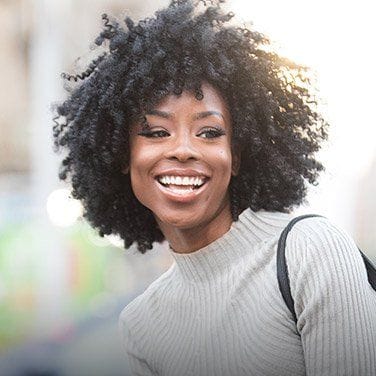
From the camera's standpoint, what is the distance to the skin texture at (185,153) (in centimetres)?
316

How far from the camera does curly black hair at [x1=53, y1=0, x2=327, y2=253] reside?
10.9 feet

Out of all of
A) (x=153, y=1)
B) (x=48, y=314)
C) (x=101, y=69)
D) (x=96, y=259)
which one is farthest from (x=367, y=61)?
(x=101, y=69)

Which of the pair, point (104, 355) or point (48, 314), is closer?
point (104, 355)

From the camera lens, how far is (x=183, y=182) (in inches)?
124

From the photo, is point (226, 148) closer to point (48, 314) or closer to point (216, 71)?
point (216, 71)

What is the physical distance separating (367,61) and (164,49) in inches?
293

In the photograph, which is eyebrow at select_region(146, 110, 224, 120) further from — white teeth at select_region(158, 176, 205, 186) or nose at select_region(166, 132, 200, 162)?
white teeth at select_region(158, 176, 205, 186)

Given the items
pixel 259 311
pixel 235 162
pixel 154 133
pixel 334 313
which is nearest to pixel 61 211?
pixel 235 162

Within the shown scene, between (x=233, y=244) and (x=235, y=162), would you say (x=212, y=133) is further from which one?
(x=233, y=244)

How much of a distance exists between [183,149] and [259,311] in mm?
596

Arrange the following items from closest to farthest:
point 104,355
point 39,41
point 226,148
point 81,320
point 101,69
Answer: point 226,148
point 101,69
point 104,355
point 81,320
point 39,41

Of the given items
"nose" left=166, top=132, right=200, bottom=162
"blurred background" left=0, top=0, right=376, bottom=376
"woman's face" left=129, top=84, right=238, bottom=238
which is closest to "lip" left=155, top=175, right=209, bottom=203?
"woman's face" left=129, top=84, right=238, bottom=238

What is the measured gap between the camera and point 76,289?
9703 mm

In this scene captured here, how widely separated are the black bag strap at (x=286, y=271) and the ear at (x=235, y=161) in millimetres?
459
